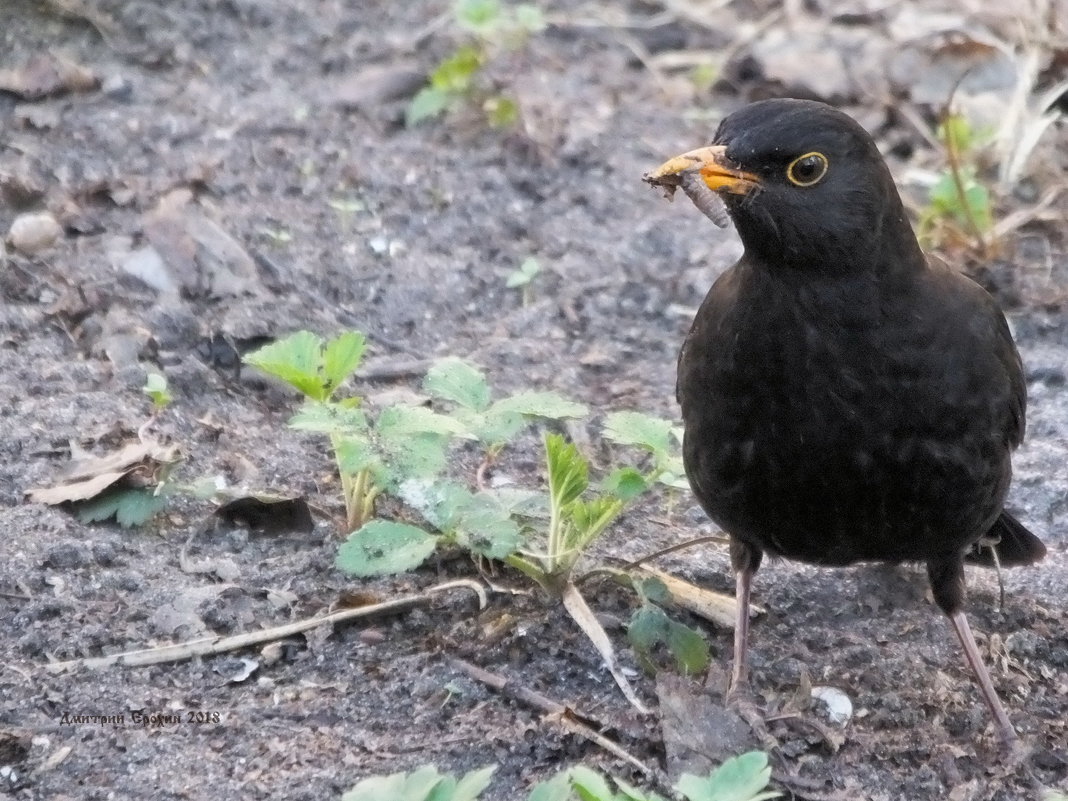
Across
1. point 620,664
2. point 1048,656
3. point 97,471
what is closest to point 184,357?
point 97,471

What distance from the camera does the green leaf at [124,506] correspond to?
4.72 meters

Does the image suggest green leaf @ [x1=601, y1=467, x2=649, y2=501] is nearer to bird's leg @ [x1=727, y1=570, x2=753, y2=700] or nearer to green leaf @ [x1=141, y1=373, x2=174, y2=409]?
bird's leg @ [x1=727, y1=570, x2=753, y2=700]

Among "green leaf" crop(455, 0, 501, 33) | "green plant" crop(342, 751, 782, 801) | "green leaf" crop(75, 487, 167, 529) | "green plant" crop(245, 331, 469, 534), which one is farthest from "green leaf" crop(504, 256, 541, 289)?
"green plant" crop(342, 751, 782, 801)

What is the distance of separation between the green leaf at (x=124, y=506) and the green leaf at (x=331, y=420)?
0.66 metres

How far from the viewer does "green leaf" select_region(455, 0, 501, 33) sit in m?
7.46

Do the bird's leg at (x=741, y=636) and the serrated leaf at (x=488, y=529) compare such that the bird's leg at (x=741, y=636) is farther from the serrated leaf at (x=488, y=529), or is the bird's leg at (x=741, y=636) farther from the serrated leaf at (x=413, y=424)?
the serrated leaf at (x=413, y=424)

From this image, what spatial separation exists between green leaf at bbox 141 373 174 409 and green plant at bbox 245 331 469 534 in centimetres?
66

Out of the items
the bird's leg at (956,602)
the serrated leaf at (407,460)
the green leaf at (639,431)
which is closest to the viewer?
the serrated leaf at (407,460)

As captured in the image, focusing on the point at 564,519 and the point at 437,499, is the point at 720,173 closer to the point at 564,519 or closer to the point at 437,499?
the point at 564,519

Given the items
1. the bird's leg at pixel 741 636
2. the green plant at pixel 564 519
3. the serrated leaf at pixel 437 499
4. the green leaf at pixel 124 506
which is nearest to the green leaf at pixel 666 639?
the bird's leg at pixel 741 636

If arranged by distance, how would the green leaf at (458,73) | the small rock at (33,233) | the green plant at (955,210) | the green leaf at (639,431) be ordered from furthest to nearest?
the green leaf at (458,73), the green plant at (955,210), the small rock at (33,233), the green leaf at (639,431)

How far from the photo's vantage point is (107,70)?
755 cm

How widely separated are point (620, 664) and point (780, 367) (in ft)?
2.90

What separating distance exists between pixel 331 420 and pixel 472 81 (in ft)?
12.3
